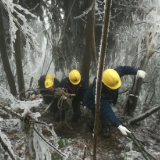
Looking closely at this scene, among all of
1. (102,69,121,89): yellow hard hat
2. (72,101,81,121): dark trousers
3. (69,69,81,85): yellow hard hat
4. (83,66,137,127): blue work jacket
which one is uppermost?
(102,69,121,89): yellow hard hat

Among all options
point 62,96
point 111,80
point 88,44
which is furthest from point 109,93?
point 88,44

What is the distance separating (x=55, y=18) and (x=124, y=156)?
4.44m

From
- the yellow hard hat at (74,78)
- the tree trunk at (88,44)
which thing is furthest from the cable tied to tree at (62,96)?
the tree trunk at (88,44)

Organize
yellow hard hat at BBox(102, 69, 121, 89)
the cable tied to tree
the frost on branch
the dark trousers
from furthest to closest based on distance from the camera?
the dark trousers < yellow hard hat at BBox(102, 69, 121, 89) < the cable tied to tree < the frost on branch

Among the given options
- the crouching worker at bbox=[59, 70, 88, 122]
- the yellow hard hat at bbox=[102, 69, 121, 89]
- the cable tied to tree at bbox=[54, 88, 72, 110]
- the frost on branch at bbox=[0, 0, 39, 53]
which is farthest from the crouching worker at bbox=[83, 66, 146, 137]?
the frost on branch at bbox=[0, 0, 39, 53]

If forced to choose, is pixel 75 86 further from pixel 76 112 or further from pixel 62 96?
pixel 62 96

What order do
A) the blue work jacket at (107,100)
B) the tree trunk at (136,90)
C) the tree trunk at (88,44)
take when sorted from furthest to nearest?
the tree trunk at (88,44) < the tree trunk at (136,90) < the blue work jacket at (107,100)

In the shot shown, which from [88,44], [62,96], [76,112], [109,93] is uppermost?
[88,44]

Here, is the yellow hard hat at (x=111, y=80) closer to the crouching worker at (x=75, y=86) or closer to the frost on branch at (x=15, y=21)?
the crouching worker at (x=75, y=86)

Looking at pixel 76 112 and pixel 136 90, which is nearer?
pixel 136 90

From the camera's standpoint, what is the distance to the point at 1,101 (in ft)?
3.93

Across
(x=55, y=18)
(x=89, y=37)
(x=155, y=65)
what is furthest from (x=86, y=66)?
(x=155, y=65)

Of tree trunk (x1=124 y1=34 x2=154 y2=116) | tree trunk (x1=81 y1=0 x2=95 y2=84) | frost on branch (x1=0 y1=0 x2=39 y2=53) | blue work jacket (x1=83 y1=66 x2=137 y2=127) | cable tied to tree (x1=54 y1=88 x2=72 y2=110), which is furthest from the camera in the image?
tree trunk (x1=81 y1=0 x2=95 y2=84)

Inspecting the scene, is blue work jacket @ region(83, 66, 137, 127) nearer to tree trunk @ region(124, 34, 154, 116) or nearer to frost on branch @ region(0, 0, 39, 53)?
tree trunk @ region(124, 34, 154, 116)
